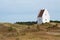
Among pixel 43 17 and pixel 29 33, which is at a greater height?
pixel 29 33

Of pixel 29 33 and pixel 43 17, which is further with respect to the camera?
pixel 43 17

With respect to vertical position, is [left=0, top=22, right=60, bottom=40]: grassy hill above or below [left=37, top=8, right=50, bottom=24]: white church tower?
above

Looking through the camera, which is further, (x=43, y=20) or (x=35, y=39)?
(x=43, y=20)

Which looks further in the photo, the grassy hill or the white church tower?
the white church tower

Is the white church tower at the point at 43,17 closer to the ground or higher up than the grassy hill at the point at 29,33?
closer to the ground

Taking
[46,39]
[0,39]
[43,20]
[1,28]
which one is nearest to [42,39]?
[46,39]

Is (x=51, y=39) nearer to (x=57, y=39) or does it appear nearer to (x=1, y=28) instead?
(x=57, y=39)

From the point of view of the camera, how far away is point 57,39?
20188 mm

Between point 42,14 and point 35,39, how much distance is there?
45.8m

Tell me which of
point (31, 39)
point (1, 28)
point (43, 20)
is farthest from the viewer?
point (43, 20)

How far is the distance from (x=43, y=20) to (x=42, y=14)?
6.79ft

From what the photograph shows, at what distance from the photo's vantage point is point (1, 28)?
106ft

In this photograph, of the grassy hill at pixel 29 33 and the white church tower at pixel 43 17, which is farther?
the white church tower at pixel 43 17

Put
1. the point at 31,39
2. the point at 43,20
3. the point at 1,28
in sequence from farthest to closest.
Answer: the point at 43,20 → the point at 1,28 → the point at 31,39
